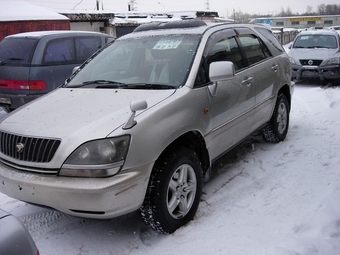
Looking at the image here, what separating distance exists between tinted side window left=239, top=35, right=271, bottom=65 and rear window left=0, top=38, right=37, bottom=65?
13.5 ft

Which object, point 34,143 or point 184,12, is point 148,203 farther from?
point 184,12

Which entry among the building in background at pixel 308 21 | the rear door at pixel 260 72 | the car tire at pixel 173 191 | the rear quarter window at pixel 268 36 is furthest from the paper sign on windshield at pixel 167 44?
the building in background at pixel 308 21

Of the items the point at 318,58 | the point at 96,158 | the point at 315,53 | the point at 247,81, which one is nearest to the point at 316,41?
the point at 315,53

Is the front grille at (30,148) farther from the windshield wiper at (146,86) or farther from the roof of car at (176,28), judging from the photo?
the roof of car at (176,28)

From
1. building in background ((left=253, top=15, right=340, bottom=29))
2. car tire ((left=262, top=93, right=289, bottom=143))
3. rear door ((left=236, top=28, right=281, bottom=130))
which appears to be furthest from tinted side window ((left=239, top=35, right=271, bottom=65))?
building in background ((left=253, top=15, right=340, bottom=29))

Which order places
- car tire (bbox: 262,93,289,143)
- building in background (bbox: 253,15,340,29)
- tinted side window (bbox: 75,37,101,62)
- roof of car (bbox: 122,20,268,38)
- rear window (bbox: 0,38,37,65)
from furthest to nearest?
building in background (bbox: 253,15,340,29), tinted side window (bbox: 75,37,101,62), rear window (bbox: 0,38,37,65), car tire (bbox: 262,93,289,143), roof of car (bbox: 122,20,268,38)

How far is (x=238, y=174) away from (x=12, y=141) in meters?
2.57

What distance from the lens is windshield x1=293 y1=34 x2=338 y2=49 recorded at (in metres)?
12.0

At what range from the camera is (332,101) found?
813 centimetres

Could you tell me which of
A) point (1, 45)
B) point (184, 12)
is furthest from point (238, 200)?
point (184, 12)

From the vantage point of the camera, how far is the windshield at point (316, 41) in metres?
12.0

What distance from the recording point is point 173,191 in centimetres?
312

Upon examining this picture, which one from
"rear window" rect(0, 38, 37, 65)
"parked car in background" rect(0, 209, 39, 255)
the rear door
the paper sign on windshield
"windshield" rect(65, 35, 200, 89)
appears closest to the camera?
"parked car in background" rect(0, 209, 39, 255)

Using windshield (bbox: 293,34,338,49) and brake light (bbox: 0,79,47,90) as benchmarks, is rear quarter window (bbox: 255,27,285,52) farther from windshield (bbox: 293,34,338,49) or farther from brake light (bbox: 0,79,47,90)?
windshield (bbox: 293,34,338,49)
